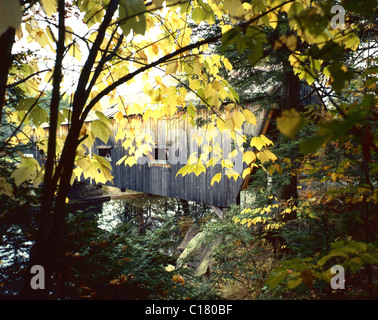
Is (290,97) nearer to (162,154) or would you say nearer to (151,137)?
(151,137)

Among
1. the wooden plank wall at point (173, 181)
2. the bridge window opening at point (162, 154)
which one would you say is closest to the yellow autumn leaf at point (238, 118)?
the wooden plank wall at point (173, 181)

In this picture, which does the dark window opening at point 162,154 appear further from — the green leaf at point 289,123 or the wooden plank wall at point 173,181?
the green leaf at point 289,123

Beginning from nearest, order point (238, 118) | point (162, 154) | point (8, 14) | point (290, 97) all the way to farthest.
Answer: point (8, 14)
point (238, 118)
point (290, 97)
point (162, 154)

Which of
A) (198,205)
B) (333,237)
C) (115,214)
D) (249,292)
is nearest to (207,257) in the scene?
(249,292)

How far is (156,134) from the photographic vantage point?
11.3 metres

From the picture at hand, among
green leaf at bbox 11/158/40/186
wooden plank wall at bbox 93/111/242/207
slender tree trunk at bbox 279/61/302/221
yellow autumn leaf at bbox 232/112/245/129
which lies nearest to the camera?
green leaf at bbox 11/158/40/186

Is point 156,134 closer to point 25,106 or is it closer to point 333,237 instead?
point 333,237

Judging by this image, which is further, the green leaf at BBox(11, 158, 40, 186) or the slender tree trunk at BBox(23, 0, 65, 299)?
the green leaf at BBox(11, 158, 40, 186)

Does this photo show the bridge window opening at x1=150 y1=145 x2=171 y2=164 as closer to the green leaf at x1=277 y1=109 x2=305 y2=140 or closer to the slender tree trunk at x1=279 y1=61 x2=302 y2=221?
the slender tree trunk at x1=279 y1=61 x2=302 y2=221

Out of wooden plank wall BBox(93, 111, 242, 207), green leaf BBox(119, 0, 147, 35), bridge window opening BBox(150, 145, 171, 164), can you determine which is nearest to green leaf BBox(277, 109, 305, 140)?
green leaf BBox(119, 0, 147, 35)

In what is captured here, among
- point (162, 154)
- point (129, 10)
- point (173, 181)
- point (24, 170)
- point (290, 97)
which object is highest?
point (290, 97)

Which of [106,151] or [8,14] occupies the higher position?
[106,151]

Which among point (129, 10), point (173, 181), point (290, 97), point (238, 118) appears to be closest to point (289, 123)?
point (129, 10)
